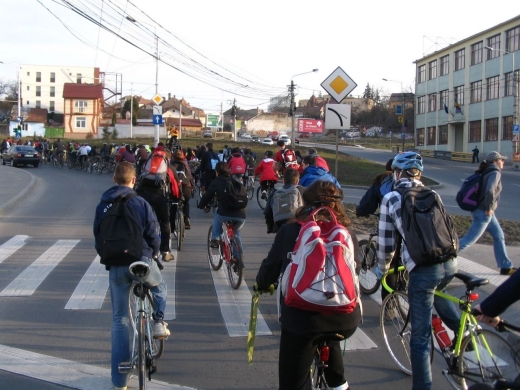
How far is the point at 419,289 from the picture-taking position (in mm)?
4578

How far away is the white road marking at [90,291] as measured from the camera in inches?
304

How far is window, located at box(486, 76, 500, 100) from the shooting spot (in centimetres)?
5991

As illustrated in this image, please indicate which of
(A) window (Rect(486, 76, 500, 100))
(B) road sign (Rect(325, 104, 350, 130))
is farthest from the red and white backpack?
(A) window (Rect(486, 76, 500, 100))

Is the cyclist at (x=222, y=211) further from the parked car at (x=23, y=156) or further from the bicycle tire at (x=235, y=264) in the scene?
the parked car at (x=23, y=156)

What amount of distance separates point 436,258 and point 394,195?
0.63 m

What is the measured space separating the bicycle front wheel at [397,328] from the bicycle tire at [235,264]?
3.07 m

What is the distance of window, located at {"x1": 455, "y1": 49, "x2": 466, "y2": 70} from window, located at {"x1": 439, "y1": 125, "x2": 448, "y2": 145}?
747 cm

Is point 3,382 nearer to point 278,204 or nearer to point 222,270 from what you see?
point 278,204

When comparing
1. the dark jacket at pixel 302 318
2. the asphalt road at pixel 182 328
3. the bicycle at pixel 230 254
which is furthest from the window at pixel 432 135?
the dark jacket at pixel 302 318

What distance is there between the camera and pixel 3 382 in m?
5.24

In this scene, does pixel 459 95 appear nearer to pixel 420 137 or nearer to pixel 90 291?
pixel 420 137

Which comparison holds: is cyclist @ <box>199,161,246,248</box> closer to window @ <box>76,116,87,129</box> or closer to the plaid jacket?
the plaid jacket

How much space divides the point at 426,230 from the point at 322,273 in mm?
1163

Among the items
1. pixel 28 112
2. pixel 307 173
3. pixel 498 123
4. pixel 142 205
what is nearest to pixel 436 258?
pixel 142 205
